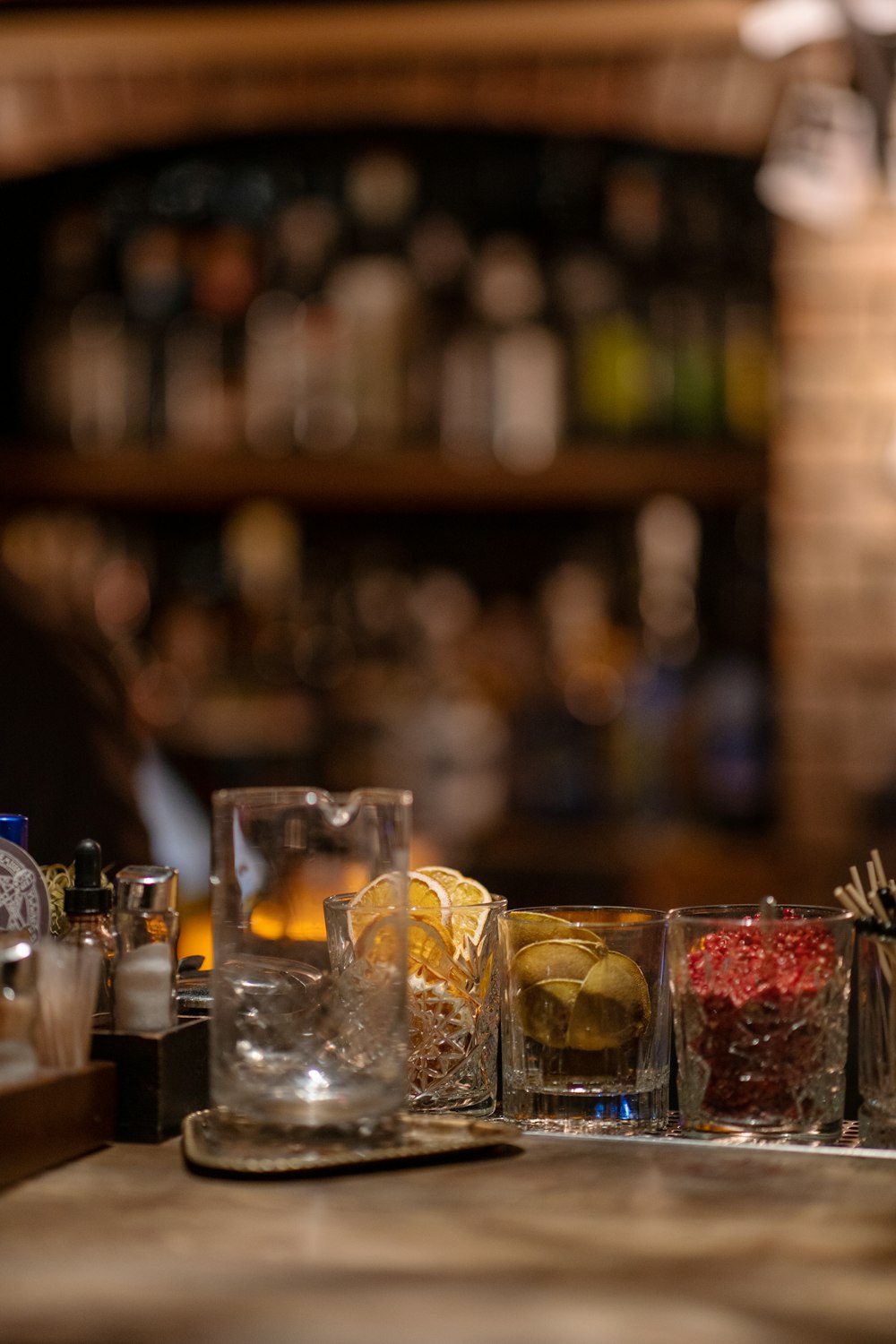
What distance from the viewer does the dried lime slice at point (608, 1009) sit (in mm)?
855

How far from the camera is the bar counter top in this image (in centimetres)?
A: 58

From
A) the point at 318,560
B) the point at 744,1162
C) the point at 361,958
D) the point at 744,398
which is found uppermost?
the point at 744,398

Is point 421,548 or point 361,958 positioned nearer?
point 361,958

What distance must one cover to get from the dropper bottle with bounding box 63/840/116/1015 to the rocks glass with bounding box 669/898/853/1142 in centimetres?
32

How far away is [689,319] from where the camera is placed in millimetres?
2914

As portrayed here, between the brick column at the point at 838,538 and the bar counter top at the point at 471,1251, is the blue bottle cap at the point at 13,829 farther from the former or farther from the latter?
the brick column at the point at 838,538

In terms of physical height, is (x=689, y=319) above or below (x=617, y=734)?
above

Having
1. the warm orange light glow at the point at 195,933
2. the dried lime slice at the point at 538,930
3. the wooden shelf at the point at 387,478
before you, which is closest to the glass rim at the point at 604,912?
the dried lime slice at the point at 538,930

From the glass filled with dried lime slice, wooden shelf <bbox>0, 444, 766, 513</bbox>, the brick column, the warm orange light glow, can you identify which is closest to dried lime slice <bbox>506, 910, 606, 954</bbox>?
the glass filled with dried lime slice

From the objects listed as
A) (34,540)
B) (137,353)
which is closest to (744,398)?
(137,353)

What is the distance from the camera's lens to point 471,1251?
2.16 ft

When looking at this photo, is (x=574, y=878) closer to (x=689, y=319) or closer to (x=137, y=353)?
(x=689, y=319)

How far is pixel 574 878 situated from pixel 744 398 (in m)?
0.90

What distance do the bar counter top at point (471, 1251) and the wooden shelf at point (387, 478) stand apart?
201 centimetres
